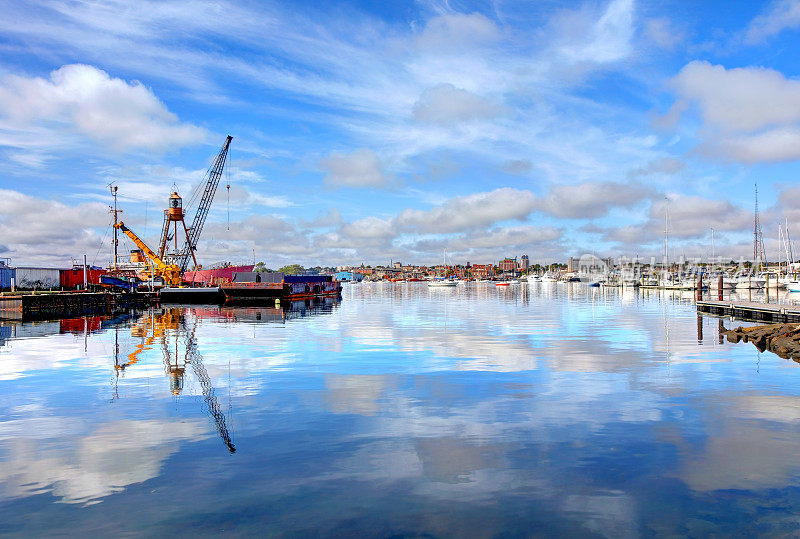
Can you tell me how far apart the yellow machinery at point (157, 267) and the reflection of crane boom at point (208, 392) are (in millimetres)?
104318

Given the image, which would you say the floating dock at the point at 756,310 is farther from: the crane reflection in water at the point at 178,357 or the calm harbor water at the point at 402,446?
the crane reflection in water at the point at 178,357

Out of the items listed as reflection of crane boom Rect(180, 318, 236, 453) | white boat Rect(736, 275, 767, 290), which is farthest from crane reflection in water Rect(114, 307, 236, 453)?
white boat Rect(736, 275, 767, 290)

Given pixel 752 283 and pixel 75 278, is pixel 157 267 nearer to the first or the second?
pixel 75 278

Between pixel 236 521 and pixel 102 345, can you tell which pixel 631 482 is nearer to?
pixel 236 521

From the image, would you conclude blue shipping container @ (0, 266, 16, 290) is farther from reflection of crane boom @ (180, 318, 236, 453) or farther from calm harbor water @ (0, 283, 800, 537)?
calm harbor water @ (0, 283, 800, 537)

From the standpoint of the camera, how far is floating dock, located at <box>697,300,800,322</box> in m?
55.4

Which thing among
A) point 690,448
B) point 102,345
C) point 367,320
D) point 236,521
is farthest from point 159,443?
point 367,320

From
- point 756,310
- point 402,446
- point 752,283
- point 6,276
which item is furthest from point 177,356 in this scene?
point 752,283

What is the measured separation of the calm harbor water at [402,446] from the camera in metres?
11.0

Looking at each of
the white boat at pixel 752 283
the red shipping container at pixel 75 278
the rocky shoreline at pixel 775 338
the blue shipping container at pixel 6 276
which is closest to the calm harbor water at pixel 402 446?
the rocky shoreline at pixel 775 338

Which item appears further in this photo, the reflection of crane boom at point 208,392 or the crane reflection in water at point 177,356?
the crane reflection in water at point 177,356

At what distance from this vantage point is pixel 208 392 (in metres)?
22.9

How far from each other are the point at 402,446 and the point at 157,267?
135296 millimetres

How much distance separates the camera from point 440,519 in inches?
424
